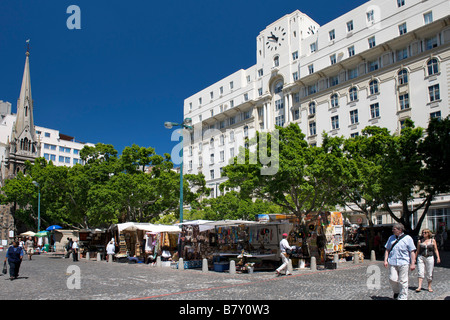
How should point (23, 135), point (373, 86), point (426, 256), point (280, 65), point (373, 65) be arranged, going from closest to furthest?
1. point (426, 256)
2. point (373, 86)
3. point (373, 65)
4. point (280, 65)
5. point (23, 135)

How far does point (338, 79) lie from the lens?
2000 inches

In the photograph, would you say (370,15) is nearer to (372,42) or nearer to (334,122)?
(372,42)

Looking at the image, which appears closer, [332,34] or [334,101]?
[334,101]

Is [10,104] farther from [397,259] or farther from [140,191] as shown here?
[397,259]

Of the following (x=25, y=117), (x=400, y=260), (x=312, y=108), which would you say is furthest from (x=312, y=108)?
(x=25, y=117)

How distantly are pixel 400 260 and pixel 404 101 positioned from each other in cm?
3863

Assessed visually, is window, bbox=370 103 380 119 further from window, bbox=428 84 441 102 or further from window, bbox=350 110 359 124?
window, bbox=428 84 441 102

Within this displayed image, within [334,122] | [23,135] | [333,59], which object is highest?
[333,59]

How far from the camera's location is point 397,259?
30.0 feet

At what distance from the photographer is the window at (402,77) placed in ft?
142

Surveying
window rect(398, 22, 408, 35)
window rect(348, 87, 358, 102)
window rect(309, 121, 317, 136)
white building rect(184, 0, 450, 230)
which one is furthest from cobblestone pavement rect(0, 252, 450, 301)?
window rect(309, 121, 317, 136)

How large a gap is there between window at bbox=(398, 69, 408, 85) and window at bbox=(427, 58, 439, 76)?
8.54 feet

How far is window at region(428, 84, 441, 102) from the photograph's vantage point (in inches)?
1585
